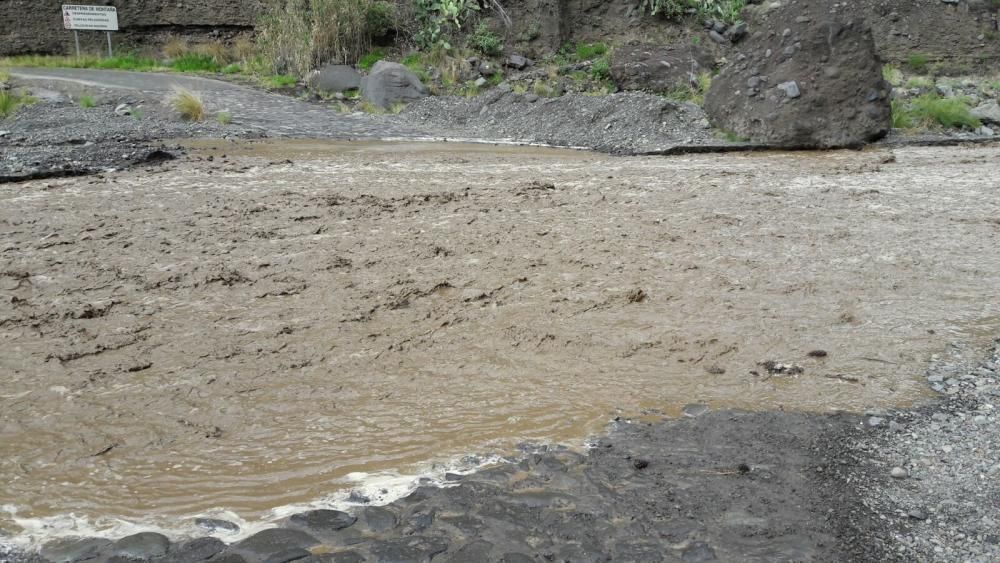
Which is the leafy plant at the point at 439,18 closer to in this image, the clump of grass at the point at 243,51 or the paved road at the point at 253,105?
the paved road at the point at 253,105

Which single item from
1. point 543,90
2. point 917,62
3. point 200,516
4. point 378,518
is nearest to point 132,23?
point 543,90

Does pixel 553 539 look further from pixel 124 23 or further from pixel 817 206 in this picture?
pixel 124 23

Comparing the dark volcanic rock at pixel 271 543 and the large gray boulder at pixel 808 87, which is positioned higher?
the large gray boulder at pixel 808 87

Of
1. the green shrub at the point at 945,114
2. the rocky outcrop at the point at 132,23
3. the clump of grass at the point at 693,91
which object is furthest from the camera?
the rocky outcrop at the point at 132,23

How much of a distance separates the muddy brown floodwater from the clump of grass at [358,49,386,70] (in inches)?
→ 330

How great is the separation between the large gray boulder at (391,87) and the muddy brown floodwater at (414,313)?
6133 millimetres

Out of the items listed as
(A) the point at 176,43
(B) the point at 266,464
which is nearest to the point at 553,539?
(B) the point at 266,464

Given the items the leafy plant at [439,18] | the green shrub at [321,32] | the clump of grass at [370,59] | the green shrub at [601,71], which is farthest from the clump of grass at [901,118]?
the green shrub at [321,32]

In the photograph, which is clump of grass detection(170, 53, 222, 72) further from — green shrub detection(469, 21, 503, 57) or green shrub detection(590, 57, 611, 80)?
green shrub detection(590, 57, 611, 80)

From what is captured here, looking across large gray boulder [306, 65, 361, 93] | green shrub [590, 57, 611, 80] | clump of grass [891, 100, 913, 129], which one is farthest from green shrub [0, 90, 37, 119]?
clump of grass [891, 100, 913, 129]

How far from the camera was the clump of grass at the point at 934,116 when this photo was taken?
11781 millimetres

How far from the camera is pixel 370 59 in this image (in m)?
16.4

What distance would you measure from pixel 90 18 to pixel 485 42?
8.51 m

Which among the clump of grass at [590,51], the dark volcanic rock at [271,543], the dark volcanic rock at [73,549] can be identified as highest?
the clump of grass at [590,51]
